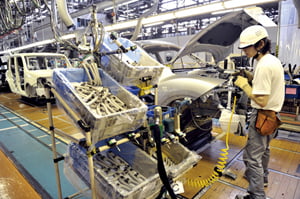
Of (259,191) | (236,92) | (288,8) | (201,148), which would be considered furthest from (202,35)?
(288,8)

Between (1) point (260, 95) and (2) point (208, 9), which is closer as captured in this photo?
(1) point (260, 95)

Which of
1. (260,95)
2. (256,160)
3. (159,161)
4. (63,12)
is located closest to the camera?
(159,161)

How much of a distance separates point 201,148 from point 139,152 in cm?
173

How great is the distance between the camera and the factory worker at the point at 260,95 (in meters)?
1.76

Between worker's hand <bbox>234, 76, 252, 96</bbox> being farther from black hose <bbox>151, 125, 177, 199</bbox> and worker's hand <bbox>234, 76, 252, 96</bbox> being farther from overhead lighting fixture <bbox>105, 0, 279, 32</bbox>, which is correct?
overhead lighting fixture <bbox>105, 0, 279, 32</bbox>

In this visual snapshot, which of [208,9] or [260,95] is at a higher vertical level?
[208,9]

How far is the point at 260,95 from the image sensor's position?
5.82 feet

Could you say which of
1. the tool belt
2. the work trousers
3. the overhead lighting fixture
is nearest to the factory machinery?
the work trousers

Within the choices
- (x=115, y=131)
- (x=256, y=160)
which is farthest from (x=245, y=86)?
(x=115, y=131)

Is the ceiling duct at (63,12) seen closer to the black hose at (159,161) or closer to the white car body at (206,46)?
the white car body at (206,46)

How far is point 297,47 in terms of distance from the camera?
6219 mm

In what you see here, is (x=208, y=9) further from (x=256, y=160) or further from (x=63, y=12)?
(x=256, y=160)

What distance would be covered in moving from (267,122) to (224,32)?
7.37 ft

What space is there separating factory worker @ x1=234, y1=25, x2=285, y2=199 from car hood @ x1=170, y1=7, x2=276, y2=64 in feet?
4.44
